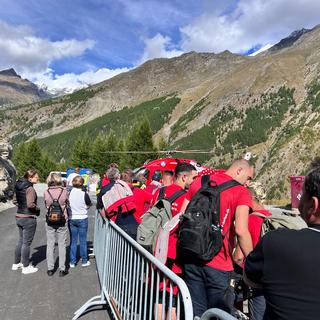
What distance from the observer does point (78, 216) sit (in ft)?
26.3

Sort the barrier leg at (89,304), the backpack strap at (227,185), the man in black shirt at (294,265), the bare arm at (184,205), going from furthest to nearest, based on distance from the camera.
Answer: the barrier leg at (89,304) < the bare arm at (184,205) < the backpack strap at (227,185) < the man in black shirt at (294,265)

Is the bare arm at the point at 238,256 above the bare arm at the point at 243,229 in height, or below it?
below

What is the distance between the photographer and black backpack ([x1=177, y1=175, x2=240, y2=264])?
356 centimetres

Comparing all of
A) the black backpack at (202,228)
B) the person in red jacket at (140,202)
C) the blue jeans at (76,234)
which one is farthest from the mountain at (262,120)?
the black backpack at (202,228)

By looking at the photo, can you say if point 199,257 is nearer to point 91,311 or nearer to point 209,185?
point 209,185

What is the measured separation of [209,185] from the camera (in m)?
3.75

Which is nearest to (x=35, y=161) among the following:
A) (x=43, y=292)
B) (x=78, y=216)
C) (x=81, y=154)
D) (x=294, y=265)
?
(x=81, y=154)

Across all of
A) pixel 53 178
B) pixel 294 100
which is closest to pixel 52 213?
pixel 53 178

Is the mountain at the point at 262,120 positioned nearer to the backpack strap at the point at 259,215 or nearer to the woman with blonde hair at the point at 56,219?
the woman with blonde hair at the point at 56,219

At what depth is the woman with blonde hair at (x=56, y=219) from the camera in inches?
Result: 293

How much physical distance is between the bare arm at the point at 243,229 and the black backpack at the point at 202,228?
16cm

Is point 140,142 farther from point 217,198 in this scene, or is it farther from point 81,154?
point 217,198

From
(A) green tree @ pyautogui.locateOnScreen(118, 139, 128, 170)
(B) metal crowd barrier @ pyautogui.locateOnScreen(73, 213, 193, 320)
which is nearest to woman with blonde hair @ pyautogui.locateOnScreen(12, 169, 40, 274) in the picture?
(B) metal crowd barrier @ pyautogui.locateOnScreen(73, 213, 193, 320)

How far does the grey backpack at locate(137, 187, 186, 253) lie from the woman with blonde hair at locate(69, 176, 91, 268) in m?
3.73
